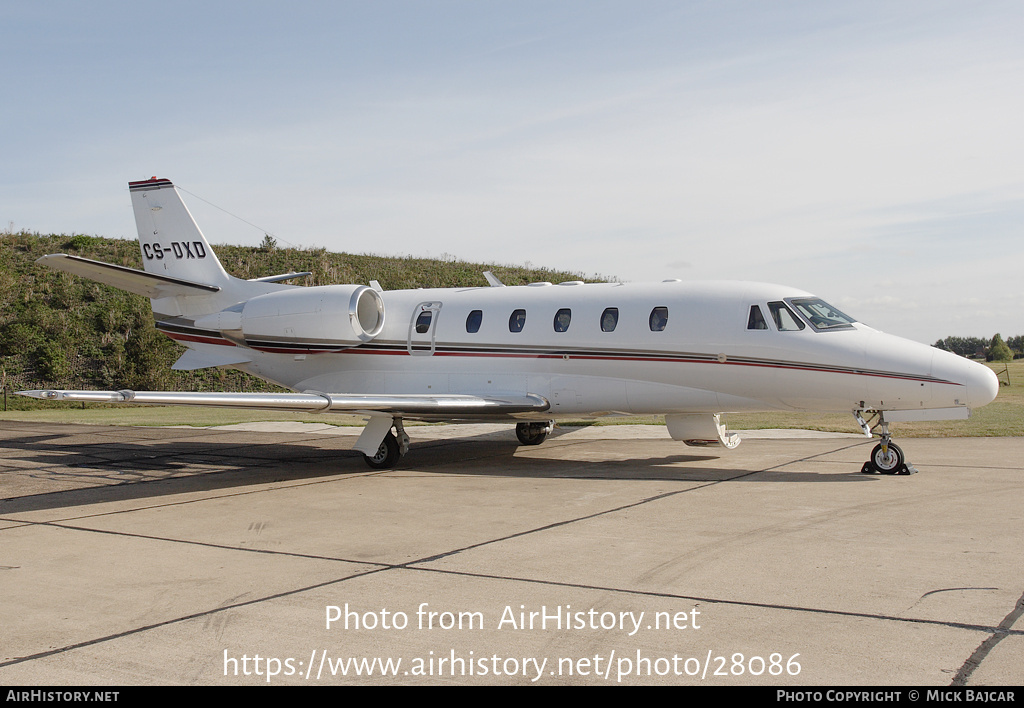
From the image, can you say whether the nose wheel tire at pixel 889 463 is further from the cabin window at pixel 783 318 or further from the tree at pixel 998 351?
the tree at pixel 998 351

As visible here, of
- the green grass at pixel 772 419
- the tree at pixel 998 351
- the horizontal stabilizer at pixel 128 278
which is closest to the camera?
the horizontal stabilizer at pixel 128 278

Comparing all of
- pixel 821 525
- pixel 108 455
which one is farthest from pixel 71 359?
pixel 821 525

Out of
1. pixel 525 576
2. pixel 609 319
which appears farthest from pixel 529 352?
pixel 525 576

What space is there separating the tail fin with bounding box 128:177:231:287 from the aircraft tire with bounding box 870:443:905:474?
11825 mm

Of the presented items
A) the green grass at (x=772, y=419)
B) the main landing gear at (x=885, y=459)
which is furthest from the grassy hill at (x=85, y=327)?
the main landing gear at (x=885, y=459)

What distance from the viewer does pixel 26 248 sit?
157ft

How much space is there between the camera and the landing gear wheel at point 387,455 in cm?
1379

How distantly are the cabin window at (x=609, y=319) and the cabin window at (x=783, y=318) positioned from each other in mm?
2296

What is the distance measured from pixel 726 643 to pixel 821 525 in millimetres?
3664

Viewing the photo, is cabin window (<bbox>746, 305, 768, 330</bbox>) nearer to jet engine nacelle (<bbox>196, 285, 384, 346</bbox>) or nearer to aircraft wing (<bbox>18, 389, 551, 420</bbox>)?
aircraft wing (<bbox>18, 389, 551, 420</bbox>)

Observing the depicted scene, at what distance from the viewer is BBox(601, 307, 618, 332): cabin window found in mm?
13125

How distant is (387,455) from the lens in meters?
13.9

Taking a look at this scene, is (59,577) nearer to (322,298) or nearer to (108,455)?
(322,298)

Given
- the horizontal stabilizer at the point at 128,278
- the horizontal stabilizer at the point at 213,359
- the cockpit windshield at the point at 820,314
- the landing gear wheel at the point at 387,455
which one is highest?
the horizontal stabilizer at the point at 128,278
